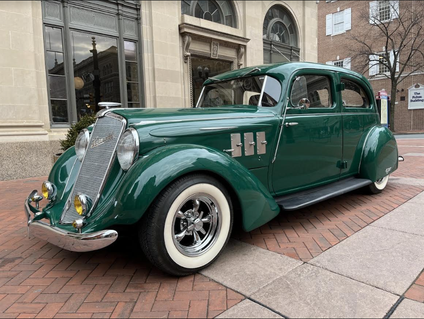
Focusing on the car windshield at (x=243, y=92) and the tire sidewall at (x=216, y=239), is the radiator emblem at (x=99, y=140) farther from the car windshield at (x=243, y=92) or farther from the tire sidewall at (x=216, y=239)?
the car windshield at (x=243, y=92)

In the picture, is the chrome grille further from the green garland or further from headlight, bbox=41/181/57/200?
the green garland

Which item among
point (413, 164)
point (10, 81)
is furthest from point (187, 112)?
point (413, 164)

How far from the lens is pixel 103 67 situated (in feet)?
27.1

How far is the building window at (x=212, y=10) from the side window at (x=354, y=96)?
23.5ft

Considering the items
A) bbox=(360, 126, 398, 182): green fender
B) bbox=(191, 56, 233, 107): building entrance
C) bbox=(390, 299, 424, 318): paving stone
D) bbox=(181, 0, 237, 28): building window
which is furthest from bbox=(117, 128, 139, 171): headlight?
bbox=(181, 0, 237, 28): building window

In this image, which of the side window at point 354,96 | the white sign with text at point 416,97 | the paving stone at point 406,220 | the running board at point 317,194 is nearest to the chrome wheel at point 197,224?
the running board at point 317,194

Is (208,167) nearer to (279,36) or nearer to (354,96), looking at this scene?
(354,96)

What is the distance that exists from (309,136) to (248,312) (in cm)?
207

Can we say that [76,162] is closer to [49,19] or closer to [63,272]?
[63,272]

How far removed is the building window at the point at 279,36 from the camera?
40.0 feet

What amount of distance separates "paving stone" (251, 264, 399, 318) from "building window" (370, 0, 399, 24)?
2608 centimetres

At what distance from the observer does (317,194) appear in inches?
130

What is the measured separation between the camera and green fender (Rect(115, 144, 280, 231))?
204cm

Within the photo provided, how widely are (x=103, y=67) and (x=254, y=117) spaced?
6.67 m
